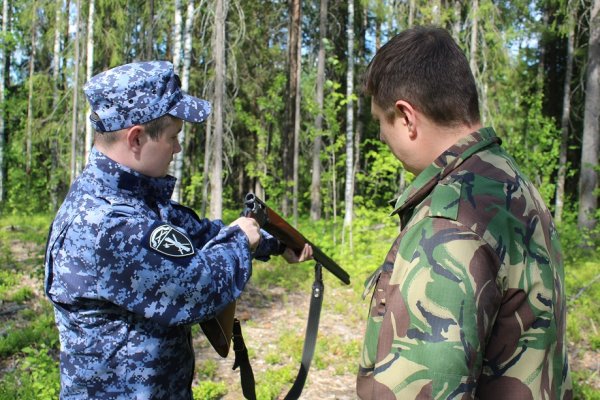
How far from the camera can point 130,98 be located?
1.82 meters

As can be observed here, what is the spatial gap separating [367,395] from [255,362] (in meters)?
4.45

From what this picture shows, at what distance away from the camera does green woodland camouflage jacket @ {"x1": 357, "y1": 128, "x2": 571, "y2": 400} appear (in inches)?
43.4

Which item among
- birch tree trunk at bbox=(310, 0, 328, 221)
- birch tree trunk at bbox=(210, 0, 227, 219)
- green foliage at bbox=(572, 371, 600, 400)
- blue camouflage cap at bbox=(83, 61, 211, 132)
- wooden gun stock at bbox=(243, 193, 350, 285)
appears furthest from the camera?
birch tree trunk at bbox=(310, 0, 328, 221)

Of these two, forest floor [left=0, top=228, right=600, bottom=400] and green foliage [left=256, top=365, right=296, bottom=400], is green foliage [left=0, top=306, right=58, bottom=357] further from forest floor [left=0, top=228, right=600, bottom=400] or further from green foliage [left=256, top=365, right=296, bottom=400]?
green foliage [left=256, top=365, right=296, bottom=400]

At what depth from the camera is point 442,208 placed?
3.87ft

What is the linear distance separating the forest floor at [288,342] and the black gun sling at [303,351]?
1.97 metres

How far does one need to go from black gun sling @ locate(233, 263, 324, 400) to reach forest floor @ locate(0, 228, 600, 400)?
197cm

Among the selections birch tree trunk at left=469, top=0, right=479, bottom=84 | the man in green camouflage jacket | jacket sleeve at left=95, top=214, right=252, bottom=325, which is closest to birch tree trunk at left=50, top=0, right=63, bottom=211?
birch tree trunk at left=469, top=0, right=479, bottom=84

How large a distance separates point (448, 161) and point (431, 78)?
0.73 feet

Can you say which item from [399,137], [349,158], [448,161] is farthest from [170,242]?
[349,158]

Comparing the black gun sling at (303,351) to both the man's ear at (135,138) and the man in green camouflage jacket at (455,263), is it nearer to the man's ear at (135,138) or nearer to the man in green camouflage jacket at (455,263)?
the man's ear at (135,138)

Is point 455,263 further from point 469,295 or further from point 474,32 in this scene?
point 474,32

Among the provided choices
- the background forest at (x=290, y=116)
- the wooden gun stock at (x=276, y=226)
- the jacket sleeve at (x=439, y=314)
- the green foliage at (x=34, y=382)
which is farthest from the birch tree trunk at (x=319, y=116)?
the jacket sleeve at (x=439, y=314)

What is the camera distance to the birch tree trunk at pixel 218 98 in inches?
392
